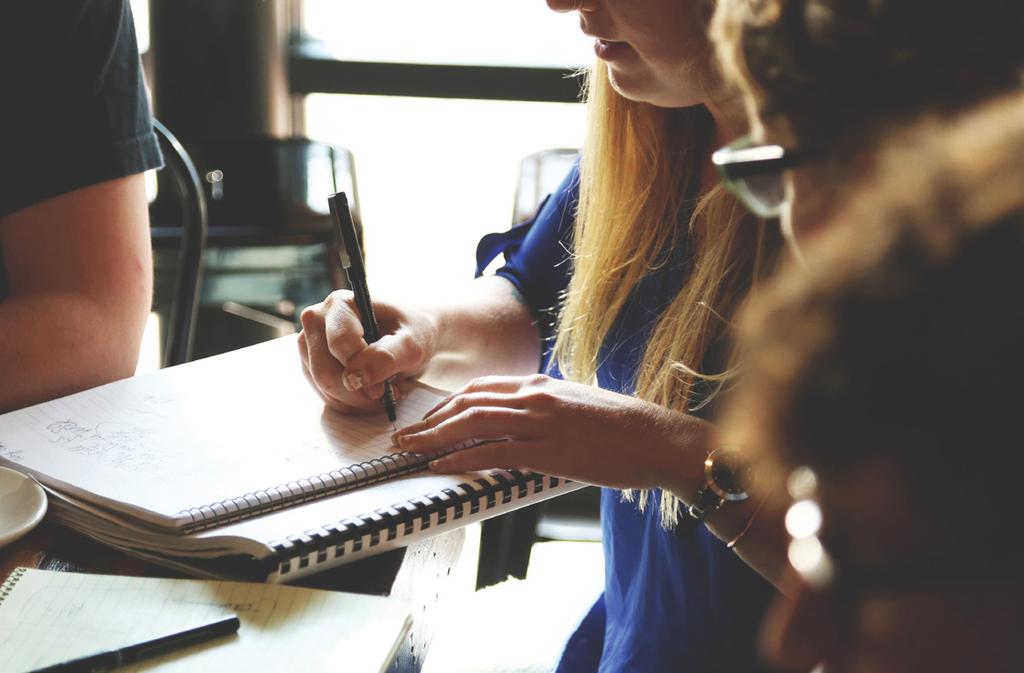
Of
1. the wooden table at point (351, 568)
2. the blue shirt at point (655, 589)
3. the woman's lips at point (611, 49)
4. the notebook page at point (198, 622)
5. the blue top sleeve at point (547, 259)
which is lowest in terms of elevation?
the blue shirt at point (655, 589)

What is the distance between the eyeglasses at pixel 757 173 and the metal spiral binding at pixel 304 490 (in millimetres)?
369

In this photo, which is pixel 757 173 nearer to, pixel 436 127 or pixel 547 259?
pixel 547 259

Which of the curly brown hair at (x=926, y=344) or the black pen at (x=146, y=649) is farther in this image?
the black pen at (x=146, y=649)

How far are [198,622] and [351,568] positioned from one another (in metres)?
0.11

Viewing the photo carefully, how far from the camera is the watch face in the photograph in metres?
0.73

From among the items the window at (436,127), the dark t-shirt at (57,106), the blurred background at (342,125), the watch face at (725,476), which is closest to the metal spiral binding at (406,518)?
the watch face at (725,476)

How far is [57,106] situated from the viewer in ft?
3.29

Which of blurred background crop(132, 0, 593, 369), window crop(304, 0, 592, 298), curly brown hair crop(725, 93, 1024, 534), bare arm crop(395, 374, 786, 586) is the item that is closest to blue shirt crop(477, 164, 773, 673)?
bare arm crop(395, 374, 786, 586)

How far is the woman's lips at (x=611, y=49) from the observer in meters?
0.89

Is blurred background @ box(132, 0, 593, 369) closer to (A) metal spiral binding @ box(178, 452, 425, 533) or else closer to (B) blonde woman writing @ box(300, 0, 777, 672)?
(B) blonde woman writing @ box(300, 0, 777, 672)

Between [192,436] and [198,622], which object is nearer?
[198,622]

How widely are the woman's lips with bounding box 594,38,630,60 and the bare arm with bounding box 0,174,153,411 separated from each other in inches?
19.8

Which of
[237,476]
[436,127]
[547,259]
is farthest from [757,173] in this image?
[436,127]

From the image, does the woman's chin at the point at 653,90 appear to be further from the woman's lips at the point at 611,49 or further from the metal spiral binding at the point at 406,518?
the metal spiral binding at the point at 406,518
